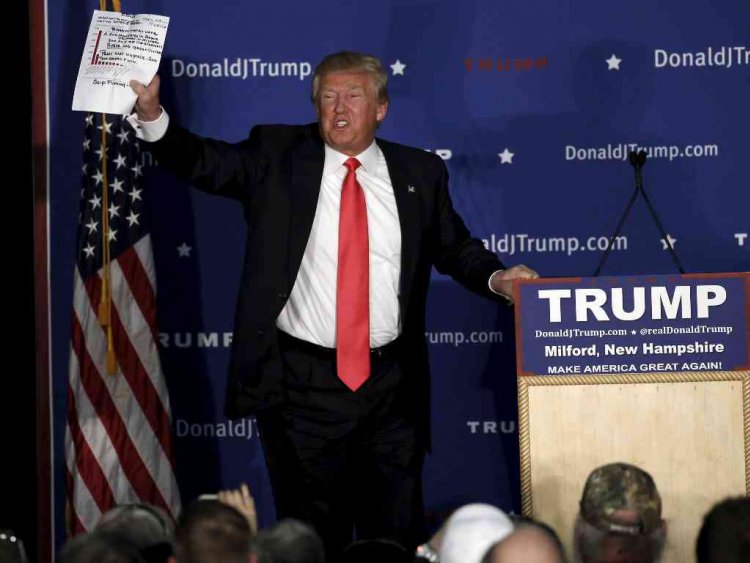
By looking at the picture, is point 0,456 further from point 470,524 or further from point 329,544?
point 470,524

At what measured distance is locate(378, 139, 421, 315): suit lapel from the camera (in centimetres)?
447

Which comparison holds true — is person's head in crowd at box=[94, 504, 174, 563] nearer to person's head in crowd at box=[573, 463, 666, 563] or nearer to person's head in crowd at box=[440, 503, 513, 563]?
person's head in crowd at box=[440, 503, 513, 563]

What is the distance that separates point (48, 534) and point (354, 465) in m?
1.84

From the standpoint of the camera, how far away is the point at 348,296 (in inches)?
172

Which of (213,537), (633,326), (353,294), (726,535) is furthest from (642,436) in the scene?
(213,537)

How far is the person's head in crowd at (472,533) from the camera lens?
2.84 metres

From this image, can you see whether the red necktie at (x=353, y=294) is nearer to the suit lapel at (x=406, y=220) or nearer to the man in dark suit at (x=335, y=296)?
the man in dark suit at (x=335, y=296)

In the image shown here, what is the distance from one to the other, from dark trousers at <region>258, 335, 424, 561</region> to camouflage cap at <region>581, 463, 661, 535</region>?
1.36m

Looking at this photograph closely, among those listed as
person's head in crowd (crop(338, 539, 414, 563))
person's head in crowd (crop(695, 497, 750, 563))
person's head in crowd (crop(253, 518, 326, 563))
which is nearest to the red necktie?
person's head in crowd (crop(338, 539, 414, 563))

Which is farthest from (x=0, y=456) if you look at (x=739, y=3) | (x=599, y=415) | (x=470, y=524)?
(x=739, y=3)

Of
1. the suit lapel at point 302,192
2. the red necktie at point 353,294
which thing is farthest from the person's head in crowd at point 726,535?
the suit lapel at point 302,192

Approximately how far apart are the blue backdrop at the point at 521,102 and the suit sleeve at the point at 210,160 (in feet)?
3.85

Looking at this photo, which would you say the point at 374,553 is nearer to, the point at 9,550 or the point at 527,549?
the point at 527,549

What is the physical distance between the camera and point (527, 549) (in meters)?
2.65
